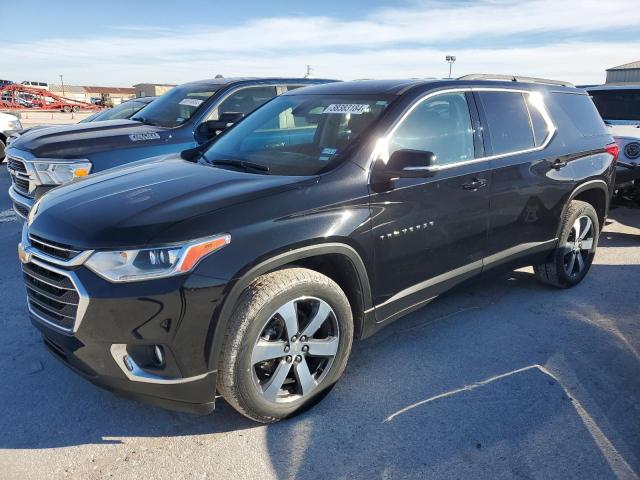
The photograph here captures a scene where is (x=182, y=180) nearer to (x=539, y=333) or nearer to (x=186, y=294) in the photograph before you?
(x=186, y=294)

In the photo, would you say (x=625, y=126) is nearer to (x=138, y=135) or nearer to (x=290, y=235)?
(x=138, y=135)

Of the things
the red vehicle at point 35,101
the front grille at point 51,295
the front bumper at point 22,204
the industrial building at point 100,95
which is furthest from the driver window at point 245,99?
the industrial building at point 100,95

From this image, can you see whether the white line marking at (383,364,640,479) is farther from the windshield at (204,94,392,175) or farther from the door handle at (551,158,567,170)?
the door handle at (551,158,567,170)

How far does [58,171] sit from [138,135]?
90cm

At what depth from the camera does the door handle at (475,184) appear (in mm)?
3486

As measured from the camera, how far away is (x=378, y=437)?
8.77 ft

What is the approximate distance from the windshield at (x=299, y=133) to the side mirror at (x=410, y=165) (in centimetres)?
30

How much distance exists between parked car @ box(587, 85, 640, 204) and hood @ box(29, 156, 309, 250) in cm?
524

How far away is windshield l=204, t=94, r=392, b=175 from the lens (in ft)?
10.5

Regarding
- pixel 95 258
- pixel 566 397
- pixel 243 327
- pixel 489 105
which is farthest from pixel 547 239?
pixel 95 258

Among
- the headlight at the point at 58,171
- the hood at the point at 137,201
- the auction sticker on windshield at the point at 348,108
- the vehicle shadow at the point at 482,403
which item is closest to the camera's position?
the hood at the point at 137,201

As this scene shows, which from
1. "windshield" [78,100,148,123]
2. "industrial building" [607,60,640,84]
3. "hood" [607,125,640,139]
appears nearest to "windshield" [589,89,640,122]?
"hood" [607,125,640,139]

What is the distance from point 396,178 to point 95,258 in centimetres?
168

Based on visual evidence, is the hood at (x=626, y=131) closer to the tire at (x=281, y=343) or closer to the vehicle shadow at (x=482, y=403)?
the vehicle shadow at (x=482, y=403)
